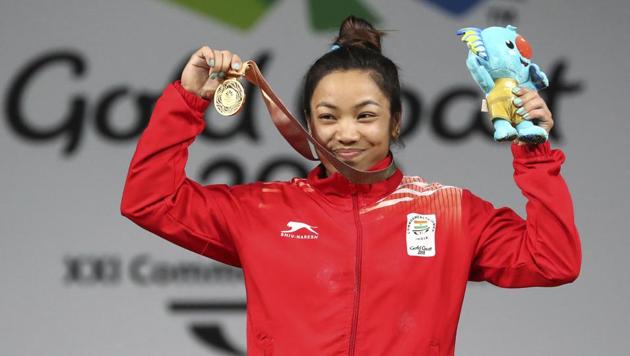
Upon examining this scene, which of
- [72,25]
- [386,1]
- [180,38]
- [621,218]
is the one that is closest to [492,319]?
[621,218]

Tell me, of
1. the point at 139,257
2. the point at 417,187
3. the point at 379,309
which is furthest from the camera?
the point at 139,257

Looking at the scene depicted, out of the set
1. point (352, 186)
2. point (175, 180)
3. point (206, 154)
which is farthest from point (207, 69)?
point (206, 154)

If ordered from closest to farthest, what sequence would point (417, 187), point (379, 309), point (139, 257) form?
1. point (379, 309)
2. point (417, 187)
3. point (139, 257)

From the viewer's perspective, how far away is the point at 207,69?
239 cm

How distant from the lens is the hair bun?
257 cm

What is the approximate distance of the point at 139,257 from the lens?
4.03m

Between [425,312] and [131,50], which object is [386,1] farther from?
[425,312]

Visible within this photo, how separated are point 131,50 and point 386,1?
0.86 m

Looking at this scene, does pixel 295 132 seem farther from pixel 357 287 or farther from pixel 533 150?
pixel 533 150

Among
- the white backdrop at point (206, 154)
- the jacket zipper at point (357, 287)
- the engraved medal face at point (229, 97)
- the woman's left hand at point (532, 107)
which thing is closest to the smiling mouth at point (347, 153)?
the jacket zipper at point (357, 287)

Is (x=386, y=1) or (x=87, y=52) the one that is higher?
(x=386, y=1)

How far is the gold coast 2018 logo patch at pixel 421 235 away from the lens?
2.39 metres

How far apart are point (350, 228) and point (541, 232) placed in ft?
1.21

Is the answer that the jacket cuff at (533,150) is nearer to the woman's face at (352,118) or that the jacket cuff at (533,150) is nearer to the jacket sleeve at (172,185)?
the woman's face at (352,118)
